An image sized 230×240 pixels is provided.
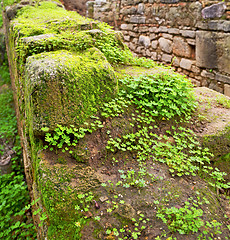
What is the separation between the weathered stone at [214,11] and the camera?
4068 mm

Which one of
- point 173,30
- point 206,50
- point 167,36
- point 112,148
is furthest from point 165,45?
point 112,148

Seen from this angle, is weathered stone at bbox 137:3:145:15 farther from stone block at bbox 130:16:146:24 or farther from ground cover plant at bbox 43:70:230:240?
ground cover plant at bbox 43:70:230:240

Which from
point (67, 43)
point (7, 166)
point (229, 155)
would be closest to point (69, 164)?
point (67, 43)

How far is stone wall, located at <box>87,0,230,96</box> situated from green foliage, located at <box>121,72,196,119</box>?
19.6 inches

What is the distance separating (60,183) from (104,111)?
0.88 metres

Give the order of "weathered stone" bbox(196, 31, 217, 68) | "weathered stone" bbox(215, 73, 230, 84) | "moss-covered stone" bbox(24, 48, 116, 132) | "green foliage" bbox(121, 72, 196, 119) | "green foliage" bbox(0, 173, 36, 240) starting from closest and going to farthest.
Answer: "moss-covered stone" bbox(24, 48, 116, 132) < "green foliage" bbox(121, 72, 196, 119) < "green foliage" bbox(0, 173, 36, 240) < "weathered stone" bbox(215, 73, 230, 84) < "weathered stone" bbox(196, 31, 217, 68)

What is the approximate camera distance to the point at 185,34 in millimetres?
5090

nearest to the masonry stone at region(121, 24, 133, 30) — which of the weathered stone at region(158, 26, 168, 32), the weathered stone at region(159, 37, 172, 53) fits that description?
the weathered stone at region(158, 26, 168, 32)

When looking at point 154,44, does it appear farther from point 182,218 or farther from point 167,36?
point 182,218

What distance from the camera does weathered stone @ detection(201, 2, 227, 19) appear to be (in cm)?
407

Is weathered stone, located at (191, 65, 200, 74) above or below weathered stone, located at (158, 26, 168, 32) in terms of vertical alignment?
below

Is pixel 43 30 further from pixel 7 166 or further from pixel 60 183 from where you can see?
pixel 7 166

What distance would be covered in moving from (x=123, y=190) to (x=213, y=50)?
150 inches

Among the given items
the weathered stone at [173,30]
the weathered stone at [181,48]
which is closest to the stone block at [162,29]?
the weathered stone at [173,30]
